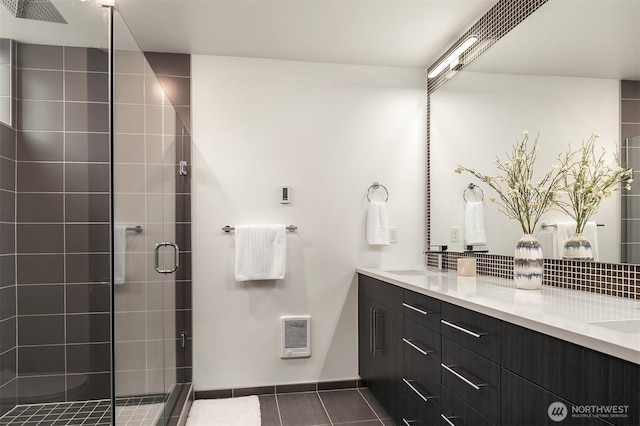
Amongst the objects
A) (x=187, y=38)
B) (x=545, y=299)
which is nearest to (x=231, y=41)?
(x=187, y=38)

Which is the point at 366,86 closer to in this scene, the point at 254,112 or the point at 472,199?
Answer: the point at 254,112

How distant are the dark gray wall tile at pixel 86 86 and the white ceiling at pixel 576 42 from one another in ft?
6.25

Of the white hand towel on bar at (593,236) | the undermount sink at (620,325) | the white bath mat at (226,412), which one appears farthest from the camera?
the white bath mat at (226,412)

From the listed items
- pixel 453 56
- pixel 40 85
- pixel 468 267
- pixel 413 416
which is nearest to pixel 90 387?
pixel 40 85

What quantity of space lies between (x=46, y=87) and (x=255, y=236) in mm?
1912

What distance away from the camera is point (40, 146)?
4.03ft

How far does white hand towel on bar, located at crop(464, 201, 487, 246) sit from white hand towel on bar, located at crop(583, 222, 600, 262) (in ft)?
2.54

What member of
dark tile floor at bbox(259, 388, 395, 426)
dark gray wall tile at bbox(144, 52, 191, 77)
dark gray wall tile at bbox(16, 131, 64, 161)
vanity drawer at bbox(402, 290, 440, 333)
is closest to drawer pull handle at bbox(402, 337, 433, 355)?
vanity drawer at bbox(402, 290, 440, 333)

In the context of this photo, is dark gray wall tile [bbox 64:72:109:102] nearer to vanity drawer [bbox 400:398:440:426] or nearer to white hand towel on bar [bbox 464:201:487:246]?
vanity drawer [bbox 400:398:440:426]

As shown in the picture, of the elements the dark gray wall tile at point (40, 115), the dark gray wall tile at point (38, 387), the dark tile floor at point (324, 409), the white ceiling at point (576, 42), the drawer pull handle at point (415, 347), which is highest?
the white ceiling at point (576, 42)

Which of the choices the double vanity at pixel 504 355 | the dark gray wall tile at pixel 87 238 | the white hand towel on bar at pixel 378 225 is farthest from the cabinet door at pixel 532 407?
the white hand towel on bar at pixel 378 225

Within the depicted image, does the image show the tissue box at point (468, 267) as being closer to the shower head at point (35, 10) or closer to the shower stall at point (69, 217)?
the shower stall at point (69, 217)

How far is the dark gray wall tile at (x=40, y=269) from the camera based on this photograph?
1181 millimetres

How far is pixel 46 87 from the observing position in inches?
48.8
